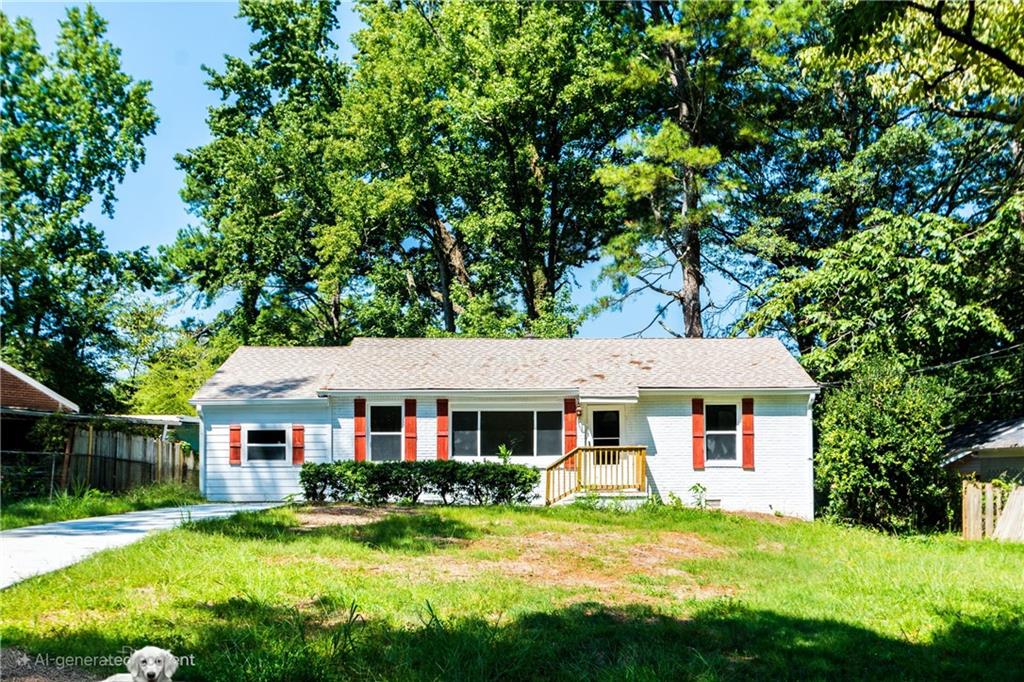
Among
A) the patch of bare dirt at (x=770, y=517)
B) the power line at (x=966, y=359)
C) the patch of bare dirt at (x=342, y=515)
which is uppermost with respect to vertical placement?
the power line at (x=966, y=359)

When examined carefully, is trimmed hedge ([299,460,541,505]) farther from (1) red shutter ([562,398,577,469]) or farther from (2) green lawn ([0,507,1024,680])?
(2) green lawn ([0,507,1024,680])

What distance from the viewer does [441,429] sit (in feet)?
70.4

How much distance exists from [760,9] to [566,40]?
6.63 m

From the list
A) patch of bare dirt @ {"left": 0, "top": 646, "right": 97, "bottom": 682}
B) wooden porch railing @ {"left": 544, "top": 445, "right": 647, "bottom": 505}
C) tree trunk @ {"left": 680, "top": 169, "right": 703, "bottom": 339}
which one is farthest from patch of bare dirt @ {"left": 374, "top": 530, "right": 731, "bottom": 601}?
tree trunk @ {"left": 680, "top": 169, "right": 703, "bottom": 339}

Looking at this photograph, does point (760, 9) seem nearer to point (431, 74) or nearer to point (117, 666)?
point (431, 74)

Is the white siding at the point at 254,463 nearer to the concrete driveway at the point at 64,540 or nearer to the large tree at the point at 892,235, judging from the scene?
the concrete driveway at the point at 64,540

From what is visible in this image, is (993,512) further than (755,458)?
No

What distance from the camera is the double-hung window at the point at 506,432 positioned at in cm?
2166

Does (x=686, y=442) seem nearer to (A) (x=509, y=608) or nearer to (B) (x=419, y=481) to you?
(B) (x=419, y=481)

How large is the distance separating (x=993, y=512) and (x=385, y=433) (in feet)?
45.6

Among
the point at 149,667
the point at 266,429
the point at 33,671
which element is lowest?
the point at 33,671

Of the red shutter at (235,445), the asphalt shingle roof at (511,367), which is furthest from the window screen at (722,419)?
the red shutter at (235,445)

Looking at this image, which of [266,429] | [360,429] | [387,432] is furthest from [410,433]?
[266,429]

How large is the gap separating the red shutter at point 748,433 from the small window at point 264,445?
12.0 metres
